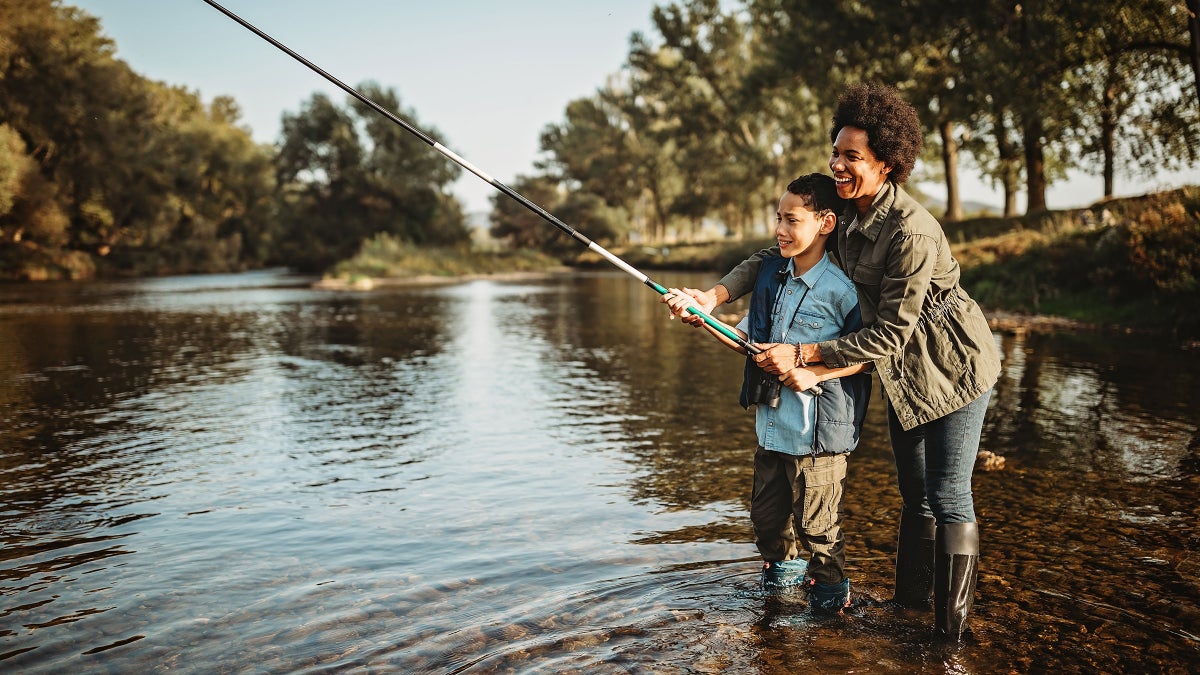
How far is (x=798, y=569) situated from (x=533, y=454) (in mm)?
4069

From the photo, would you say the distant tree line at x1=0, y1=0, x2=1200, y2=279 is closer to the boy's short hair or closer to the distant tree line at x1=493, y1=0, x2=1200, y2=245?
the distant tree line at x1=493, y1=0, x2=1200, y2=245

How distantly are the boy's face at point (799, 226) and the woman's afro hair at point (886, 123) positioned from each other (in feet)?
1.28

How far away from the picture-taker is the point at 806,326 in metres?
4.30

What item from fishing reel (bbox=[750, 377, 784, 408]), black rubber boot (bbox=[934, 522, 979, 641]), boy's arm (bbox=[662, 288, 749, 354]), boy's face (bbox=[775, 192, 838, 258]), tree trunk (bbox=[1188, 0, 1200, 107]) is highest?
tree trunk (bbox=[1188, 0, 1200, 107])

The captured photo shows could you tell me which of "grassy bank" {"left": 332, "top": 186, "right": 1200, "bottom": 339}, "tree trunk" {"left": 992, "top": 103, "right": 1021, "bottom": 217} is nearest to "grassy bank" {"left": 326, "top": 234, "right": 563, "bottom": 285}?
"tree trunk" {"left": 992, "top": 103, "right": 1021, "bottom": 217}

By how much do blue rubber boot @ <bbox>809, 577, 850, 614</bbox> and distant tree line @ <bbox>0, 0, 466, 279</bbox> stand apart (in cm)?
4610

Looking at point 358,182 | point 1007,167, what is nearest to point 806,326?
point 1007,167

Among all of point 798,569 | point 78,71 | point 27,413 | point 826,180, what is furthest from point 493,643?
point 78,71

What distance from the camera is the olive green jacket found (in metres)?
3.88

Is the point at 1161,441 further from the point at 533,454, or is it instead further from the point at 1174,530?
the point at 533,454

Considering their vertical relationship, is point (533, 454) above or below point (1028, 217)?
below

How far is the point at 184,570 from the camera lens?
17.0 feet

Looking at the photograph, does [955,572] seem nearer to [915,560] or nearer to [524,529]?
[915,560]

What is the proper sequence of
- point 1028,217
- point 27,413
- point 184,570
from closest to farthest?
point 184,570 < point 27,413 < point 1028,217
